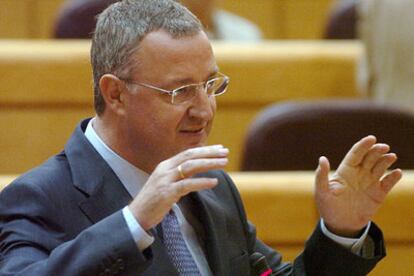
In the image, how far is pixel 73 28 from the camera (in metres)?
2.70

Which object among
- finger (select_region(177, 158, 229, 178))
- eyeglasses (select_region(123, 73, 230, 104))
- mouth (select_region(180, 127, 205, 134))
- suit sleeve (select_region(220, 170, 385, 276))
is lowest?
suit sleeve (select_region(220, 170, 385, 276))

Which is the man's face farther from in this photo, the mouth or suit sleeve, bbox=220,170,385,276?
suit sleeve, bbox=220,170,385,276

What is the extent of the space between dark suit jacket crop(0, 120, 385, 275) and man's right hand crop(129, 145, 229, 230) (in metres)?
0.03

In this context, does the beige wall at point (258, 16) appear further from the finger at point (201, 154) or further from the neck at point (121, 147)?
the finger at point (201, 154)

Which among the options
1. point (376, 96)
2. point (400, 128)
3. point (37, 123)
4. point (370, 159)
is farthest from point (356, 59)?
point (370, 159)

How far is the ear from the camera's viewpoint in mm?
1199

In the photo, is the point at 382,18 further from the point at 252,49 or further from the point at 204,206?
the point at 204,206

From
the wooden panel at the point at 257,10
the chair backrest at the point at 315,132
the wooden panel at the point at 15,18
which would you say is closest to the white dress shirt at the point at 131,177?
the chair backrest at the point at 315,132

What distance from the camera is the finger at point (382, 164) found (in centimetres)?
123

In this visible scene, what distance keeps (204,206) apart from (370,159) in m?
0.19

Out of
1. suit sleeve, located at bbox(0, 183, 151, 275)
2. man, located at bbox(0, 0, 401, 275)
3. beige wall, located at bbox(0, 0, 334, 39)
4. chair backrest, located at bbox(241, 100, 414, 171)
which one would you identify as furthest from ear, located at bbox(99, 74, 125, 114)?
beige wall, located at bbox(0, 0, 334, 39)

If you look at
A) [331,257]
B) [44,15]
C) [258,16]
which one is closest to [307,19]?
[258,16]

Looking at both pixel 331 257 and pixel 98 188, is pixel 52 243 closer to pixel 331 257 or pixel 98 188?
pixel 98 188

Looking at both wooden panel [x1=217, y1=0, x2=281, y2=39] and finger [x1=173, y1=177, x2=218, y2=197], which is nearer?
finger [x1=173, y1=177, x2=218, y2=197]
